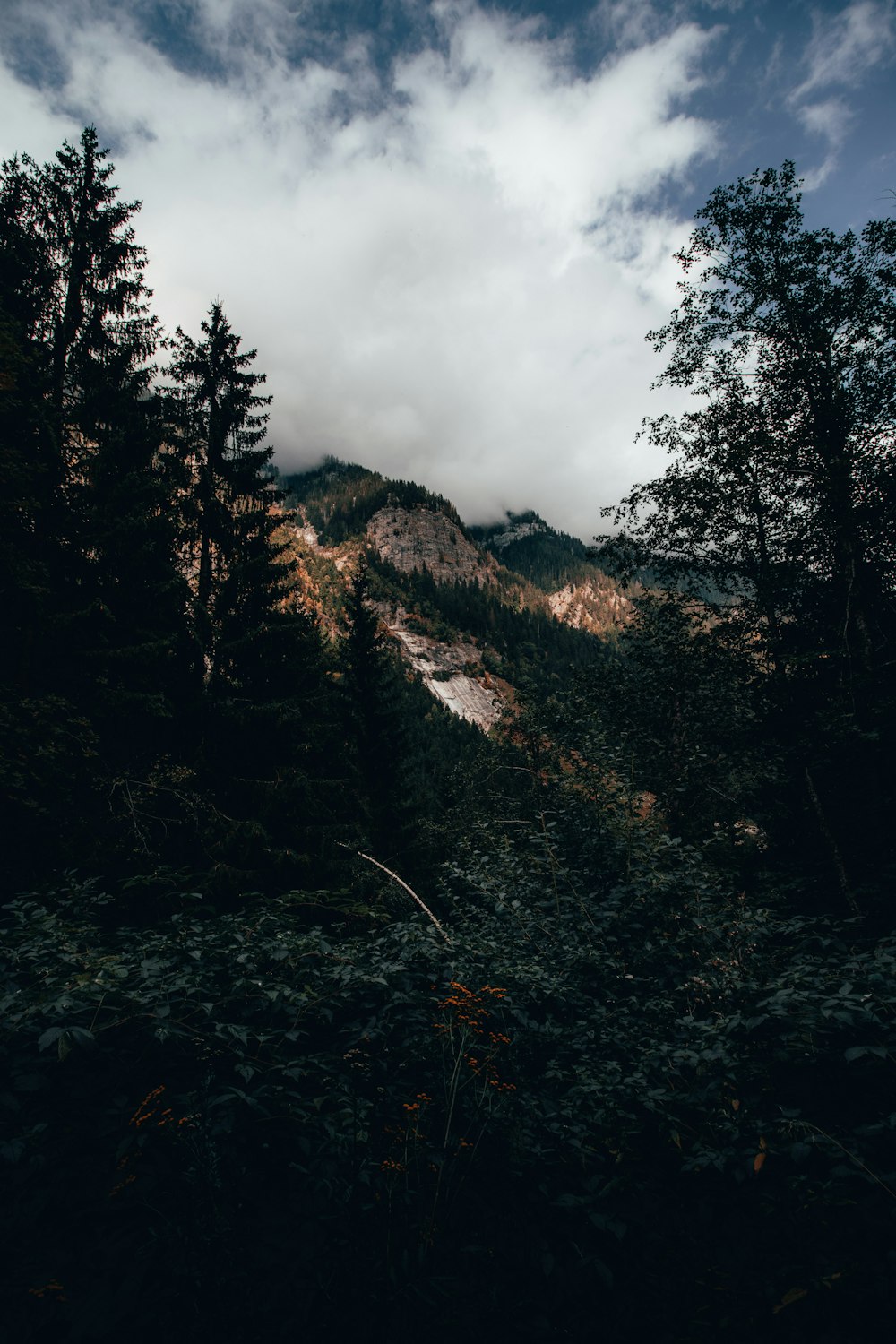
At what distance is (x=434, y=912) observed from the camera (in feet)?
31.0

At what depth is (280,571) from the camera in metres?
11.5

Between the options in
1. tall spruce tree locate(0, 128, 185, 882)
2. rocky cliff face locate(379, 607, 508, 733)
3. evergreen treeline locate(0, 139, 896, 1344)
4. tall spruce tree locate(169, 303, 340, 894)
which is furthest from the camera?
rocky cliff face locate(379, 607, 508, 733)

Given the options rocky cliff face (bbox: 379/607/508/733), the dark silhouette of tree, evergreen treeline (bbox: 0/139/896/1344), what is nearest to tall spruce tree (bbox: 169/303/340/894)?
evergreen treeline (bbox: 0/139/896/1344)

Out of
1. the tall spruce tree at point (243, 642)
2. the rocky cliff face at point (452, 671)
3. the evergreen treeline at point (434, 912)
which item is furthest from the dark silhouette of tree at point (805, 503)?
the rocky cliff face at point (452, 671)

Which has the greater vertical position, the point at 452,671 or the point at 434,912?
the point at 452,671

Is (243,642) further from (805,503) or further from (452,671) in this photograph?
(452,671)

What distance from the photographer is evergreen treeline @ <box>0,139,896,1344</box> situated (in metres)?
2.59

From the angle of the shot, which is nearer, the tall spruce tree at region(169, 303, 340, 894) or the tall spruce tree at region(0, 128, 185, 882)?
the tall spruce tree at region(0, 128, 185, 882)

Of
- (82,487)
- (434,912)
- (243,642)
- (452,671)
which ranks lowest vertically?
(434,912)

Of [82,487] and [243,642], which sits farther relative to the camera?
[243,642]

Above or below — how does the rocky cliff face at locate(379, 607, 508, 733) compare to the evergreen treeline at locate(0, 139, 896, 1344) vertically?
above

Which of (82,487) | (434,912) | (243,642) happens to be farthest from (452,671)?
(82,487)

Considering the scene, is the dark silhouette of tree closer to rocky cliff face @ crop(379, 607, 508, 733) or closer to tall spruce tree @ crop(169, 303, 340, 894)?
tall spruce tree @ crop(169, 303, 340, 894)

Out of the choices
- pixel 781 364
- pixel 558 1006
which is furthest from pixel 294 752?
pixel 781 364
